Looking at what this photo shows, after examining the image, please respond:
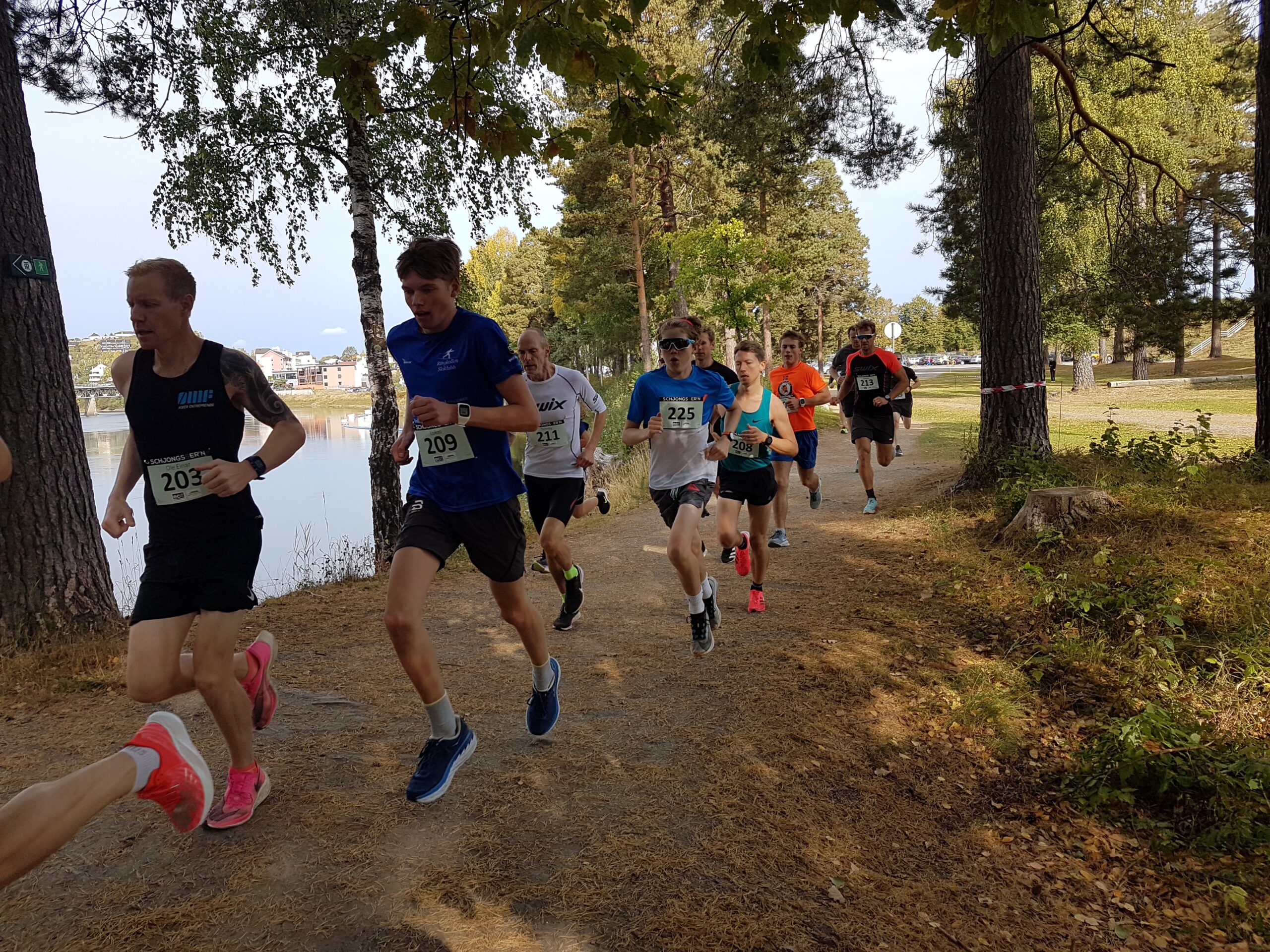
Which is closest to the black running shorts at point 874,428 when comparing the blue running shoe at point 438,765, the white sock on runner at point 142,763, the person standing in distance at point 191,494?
the blue running shoe at point 438,765

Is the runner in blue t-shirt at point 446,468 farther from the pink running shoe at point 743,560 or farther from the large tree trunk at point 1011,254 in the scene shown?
the large tree trunk at point 1011,254

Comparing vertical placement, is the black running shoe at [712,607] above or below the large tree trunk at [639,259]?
below

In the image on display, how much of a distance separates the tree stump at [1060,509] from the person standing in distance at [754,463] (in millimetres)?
2374

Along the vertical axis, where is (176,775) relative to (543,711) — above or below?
above

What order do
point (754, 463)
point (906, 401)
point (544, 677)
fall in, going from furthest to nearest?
point (906, 401) < point (754, 463) < point (544, 677)

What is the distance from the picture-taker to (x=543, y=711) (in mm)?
4074

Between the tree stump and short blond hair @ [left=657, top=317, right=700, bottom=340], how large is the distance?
3.51 meters

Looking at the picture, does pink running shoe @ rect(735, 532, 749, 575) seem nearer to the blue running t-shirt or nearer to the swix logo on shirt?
the blue running t-shirt

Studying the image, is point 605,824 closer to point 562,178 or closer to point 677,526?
point 677,526

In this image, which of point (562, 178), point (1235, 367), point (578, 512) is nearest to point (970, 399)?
point (1235, 367)

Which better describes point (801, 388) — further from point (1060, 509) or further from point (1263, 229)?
point (1263, 229)

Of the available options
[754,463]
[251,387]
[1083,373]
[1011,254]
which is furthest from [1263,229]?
[1083,373]

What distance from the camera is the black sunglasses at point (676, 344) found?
5.57m

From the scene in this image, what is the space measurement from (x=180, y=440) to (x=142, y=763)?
1.25 meters
